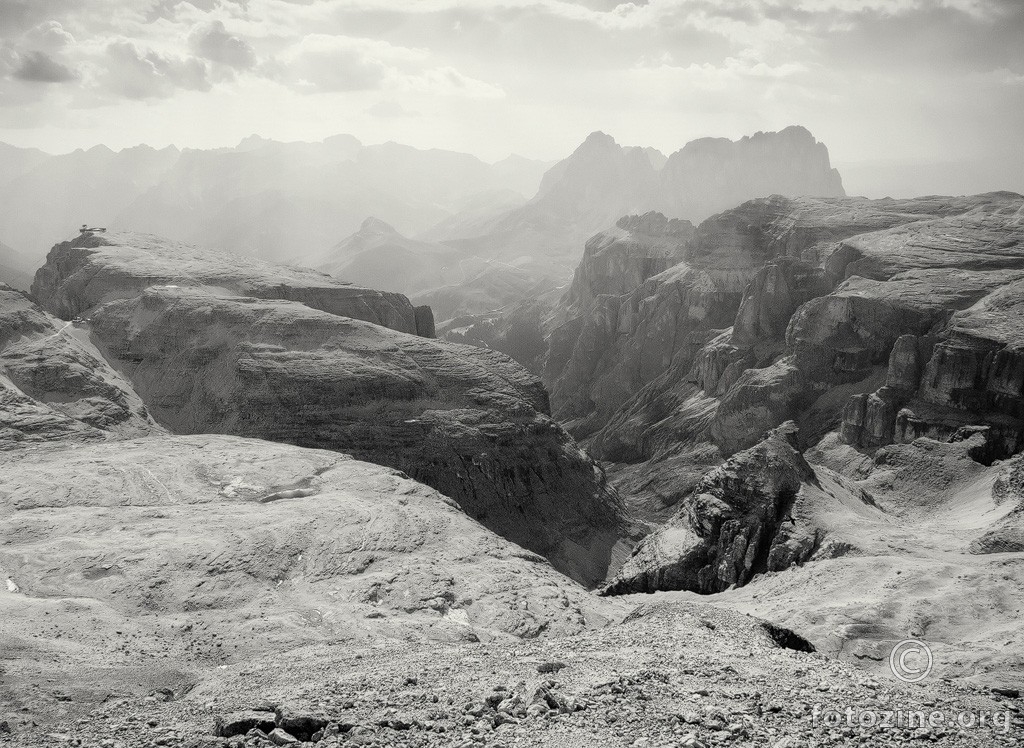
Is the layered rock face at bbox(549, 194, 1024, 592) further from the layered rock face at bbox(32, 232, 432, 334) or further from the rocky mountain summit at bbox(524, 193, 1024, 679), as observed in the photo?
the layered rock face at bbox(32, 232, 432, 334)

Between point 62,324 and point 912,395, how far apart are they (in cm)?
8802

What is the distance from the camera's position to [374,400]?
88.2 meters

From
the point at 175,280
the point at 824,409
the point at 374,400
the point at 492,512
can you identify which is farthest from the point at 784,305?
the point at 175,280

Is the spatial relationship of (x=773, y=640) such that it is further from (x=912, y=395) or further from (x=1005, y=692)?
(x=912, y=395)

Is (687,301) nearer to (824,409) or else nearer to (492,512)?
(824,409)

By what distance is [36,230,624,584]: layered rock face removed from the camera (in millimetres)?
84438

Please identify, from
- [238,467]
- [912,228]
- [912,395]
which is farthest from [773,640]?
[912,228]

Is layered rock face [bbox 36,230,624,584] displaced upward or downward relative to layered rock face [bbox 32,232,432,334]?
downward

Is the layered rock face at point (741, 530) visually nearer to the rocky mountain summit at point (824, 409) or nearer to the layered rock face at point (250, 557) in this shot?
the rocky mountain summit at point (824, 409)

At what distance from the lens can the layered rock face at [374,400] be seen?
84.4 metres

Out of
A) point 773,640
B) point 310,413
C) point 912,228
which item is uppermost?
point 912,228

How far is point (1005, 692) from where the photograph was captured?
1049 inches

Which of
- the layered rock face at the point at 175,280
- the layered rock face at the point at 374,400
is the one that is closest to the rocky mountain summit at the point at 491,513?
the layered rock face at the point at 374,400

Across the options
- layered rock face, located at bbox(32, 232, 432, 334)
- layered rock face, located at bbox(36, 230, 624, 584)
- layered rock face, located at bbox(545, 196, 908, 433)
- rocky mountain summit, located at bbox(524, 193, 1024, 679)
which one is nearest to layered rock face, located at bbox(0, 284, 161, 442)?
layered rock face, located at bbox(36, 230, 624, 584)
